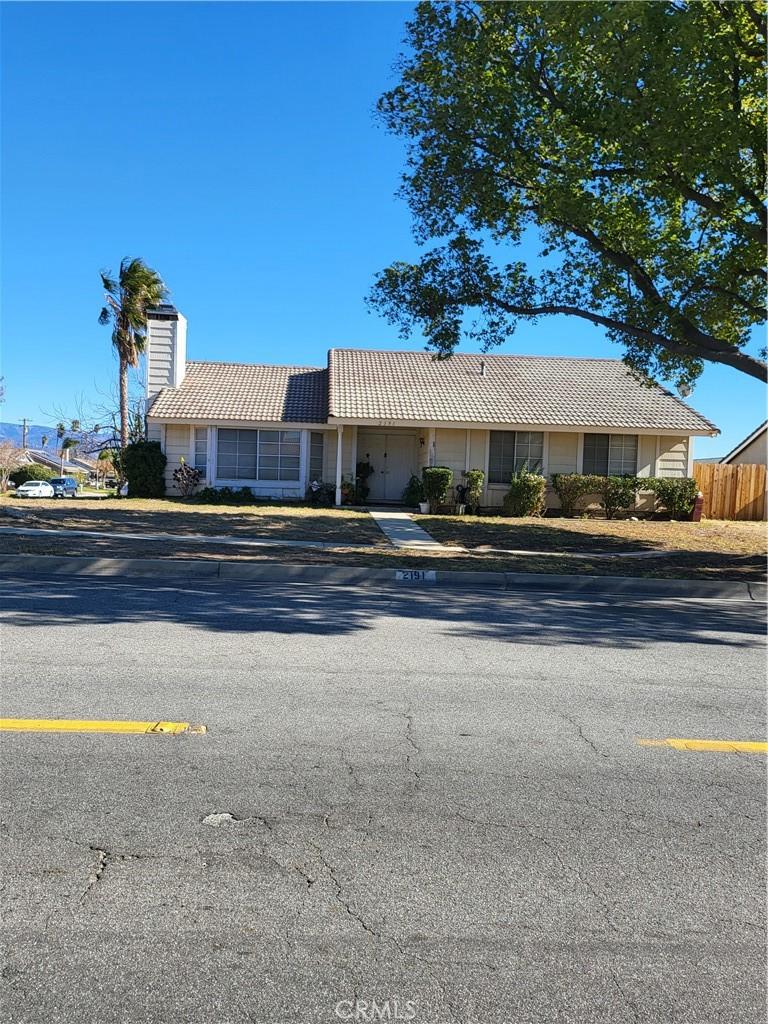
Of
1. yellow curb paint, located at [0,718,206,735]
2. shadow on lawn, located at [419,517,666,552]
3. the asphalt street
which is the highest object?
shadow on lawn, located at [419,517,666,552]

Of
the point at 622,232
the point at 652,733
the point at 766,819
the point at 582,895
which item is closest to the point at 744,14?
the point at 622,232

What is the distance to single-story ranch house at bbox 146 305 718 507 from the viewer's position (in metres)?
23.3

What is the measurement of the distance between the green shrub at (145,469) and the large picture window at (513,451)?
9.88 meters

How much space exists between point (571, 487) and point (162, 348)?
1322cm

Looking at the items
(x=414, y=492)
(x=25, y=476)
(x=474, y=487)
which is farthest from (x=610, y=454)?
(x=25, y=476)

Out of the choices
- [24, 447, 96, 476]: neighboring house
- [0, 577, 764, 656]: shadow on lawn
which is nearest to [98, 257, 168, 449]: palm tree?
[0, 577, 764, 656]: shadow on lawn

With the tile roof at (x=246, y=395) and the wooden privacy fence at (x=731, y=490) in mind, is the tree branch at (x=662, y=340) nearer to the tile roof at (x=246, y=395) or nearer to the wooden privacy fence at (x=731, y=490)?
the tile roof at (x=246, y=395)

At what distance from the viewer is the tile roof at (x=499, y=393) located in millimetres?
23109

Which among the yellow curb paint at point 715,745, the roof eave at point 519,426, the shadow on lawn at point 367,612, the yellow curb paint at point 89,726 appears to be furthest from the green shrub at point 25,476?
the yellow curb paint at point 715,745

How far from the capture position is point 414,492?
75.6ft

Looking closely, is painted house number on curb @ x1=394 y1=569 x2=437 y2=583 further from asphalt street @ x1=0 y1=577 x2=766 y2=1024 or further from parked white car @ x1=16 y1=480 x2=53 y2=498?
parked white car @ x1=16 y1=480 x2=53 y2=498

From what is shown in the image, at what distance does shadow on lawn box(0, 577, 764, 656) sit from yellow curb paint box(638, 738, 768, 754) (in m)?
2.65

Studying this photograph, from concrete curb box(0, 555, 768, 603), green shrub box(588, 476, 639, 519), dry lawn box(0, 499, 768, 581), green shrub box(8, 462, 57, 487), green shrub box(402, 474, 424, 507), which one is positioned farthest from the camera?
green shrub box(8, 462, 57, 487)

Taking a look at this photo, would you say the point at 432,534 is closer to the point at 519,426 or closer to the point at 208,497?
the point at 519,426
